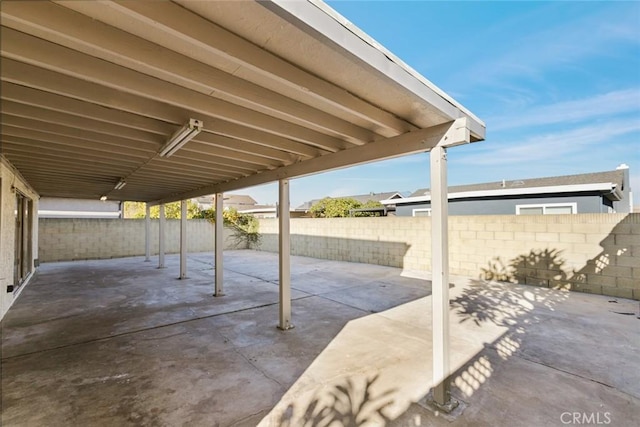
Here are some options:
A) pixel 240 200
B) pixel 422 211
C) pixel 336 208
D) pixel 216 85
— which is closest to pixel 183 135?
pixel 216 85

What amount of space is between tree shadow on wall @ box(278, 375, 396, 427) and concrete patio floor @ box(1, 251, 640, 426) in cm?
1

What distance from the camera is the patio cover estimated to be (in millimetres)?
1287

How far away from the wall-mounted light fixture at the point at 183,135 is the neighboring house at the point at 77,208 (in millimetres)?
11797

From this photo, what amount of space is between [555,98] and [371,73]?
14.1 meters

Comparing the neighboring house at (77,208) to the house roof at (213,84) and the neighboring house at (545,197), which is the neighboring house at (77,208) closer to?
the house roof at (213,84)

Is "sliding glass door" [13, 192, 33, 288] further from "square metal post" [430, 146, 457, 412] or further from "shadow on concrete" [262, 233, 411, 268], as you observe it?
"shadow on concrete" [262, 233, 411, 268]

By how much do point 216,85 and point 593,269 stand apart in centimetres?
712

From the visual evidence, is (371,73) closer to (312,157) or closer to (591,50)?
(312,157)

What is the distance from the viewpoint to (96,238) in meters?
11.0

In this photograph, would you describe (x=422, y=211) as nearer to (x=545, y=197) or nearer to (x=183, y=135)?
(x=545, y=197)

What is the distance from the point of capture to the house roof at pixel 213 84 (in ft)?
4.22

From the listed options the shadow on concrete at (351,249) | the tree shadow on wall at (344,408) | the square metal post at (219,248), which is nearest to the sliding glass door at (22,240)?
the square metal post at (219,248)

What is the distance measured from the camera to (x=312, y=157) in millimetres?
3471

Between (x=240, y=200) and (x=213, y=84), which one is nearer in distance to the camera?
(x=213, y=84)
